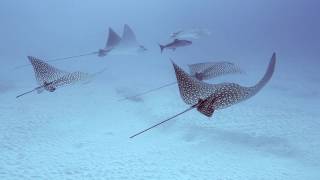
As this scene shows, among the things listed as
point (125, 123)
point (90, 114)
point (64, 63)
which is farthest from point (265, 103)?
point (64, 63)

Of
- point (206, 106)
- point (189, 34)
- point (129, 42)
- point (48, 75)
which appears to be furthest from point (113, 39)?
point (206, 106)

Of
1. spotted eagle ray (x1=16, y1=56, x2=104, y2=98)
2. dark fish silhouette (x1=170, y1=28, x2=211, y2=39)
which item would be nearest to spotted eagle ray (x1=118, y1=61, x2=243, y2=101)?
spotted eagle ray (x1=16, y1=56, x2=104, y2=98)

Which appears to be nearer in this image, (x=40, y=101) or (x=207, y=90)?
(x=207, y=90)

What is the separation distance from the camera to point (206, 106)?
14.7 feet

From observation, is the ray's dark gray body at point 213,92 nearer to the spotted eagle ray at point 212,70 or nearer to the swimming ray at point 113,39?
the spotted eagle ray at point 212,70

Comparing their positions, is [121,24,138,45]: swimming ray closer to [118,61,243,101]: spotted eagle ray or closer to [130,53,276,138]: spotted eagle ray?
[118,61,243,101]: spotted eagle ray

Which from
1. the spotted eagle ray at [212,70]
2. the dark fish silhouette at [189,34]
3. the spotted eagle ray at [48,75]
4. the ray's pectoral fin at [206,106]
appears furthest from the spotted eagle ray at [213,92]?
the dark fish silhouette at [189,34]

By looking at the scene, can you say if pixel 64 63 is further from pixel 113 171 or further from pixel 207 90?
pixel 207 90

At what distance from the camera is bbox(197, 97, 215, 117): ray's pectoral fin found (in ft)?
14.5

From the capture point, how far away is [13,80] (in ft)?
56.0

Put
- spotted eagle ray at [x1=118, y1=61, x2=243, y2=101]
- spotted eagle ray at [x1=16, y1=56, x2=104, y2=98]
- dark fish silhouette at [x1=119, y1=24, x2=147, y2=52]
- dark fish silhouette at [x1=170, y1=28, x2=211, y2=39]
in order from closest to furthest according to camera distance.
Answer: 1. spotted eagle ray at [x1=16, y1=56, x2=104, y2=98]
2. spotted eagle ray at [x1=118, y1=61, x2=243, y2=101]
3. dark fish silhouette at [x1=170, y1=28, x2=211, y2=39]
4. dark fish silhouette at [x1=119, y1=24, x2=147, y2=52]

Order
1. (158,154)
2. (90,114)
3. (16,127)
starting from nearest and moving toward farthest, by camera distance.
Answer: (158,154)
(16,127)
(90,114)

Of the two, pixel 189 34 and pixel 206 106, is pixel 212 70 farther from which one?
pixel 189 34

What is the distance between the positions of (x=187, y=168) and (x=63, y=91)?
871cm
